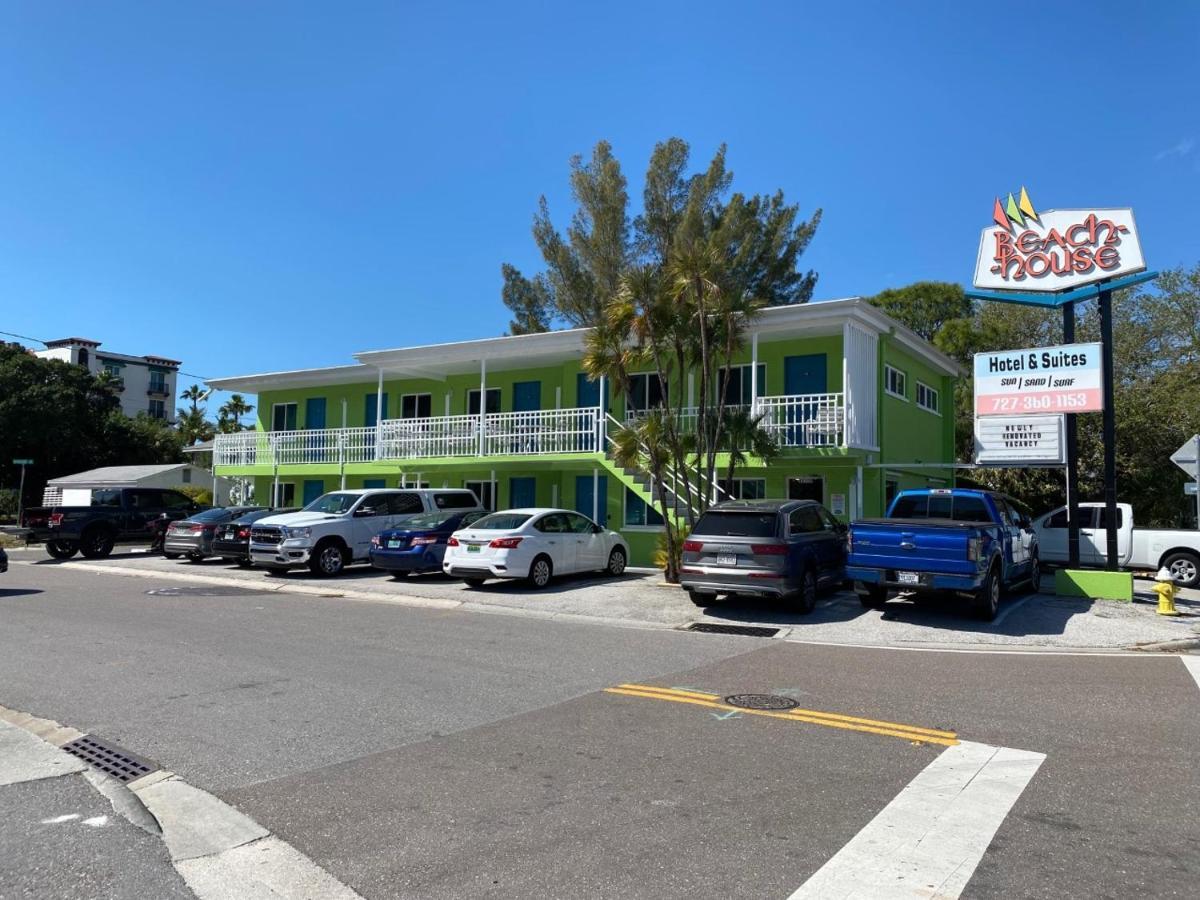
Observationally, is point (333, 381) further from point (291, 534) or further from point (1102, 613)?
point (1102, 613)

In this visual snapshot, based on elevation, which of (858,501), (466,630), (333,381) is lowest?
(466,630)

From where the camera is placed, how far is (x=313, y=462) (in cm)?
2748

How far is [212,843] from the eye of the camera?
4410 millimetres

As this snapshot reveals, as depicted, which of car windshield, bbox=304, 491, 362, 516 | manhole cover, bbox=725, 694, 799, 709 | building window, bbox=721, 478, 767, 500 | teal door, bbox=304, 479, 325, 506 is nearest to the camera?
manhole cover, bbox=725, 694, 799, 709

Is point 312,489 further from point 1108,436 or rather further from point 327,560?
point 1108,436

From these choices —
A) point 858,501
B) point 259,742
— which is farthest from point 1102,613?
point 259,742

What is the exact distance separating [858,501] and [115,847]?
665 inches

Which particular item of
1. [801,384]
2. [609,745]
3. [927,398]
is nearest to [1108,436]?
[801,384]

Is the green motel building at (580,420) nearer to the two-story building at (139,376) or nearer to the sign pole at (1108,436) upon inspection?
the sign pole at (1108,436)

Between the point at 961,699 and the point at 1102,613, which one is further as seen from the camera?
the point at 1102,613

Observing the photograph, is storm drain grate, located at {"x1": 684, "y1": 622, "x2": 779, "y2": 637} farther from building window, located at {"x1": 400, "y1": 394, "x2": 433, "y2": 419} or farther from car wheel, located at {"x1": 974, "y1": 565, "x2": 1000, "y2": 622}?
building window, located at {"x1": 400, "y1": 394, "x2": 433, "y2": 419}

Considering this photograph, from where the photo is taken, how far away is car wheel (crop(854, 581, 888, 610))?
13688mm

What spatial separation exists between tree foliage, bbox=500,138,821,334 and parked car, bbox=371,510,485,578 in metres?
15.4

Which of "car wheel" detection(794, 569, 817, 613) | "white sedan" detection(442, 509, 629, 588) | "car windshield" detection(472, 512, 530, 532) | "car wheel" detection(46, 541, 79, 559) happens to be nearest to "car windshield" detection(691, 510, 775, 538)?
"car wheel" detection(794, 569, 817, 613)
